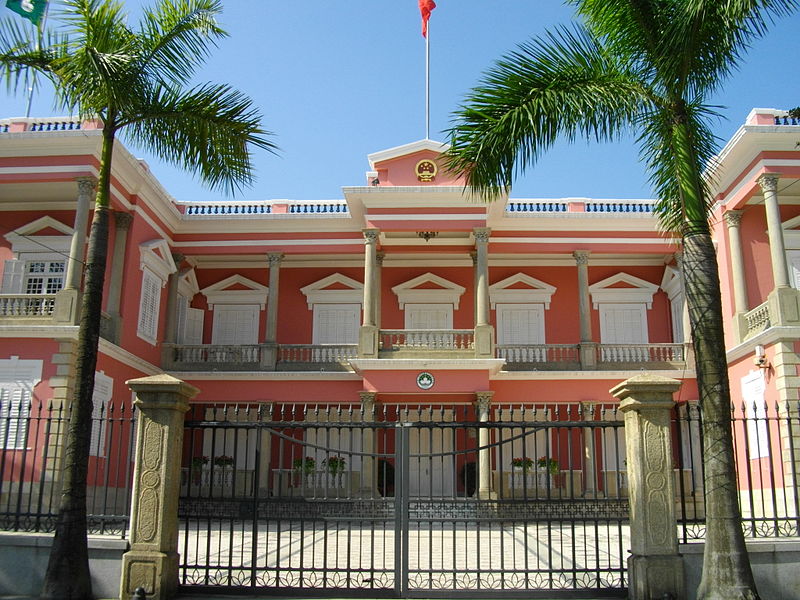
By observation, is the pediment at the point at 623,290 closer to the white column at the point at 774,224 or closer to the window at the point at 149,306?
the white column at the point at 774,224

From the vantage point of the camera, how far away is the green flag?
9.32m

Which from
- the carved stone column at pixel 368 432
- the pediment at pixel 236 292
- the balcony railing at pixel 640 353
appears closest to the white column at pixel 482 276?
the carved stone column at pixel 368 432

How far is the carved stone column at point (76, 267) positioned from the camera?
15.1 meters

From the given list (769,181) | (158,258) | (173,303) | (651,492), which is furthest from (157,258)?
(651,492)

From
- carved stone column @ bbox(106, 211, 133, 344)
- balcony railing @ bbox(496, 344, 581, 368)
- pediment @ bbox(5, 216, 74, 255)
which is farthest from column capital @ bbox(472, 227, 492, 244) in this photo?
pediment @ bbox(5, 216, 74, 255)

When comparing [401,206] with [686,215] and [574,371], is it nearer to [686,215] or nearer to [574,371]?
[574,371]

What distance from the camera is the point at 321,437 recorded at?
18.6 m

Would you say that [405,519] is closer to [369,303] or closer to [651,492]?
[651,492]

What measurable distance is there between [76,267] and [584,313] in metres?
12.1

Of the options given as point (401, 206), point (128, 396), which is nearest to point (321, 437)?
point (128, 396)

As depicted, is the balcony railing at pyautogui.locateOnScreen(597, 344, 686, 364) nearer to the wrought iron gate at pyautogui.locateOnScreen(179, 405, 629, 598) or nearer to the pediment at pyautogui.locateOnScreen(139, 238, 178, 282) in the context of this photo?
the wrought iron gate at pyautogui.locateOnScreen(179, 405, 629, 598)

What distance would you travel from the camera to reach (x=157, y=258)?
19094 mm

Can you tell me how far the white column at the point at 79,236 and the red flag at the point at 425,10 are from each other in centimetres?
1049

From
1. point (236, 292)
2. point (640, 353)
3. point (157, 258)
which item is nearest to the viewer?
point (157, 258)
